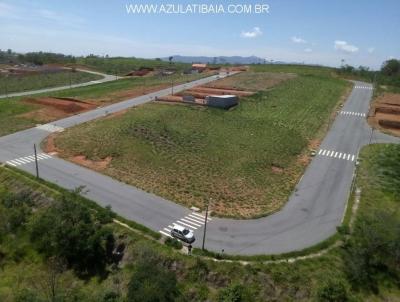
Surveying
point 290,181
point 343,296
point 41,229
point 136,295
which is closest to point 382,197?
point 290,181

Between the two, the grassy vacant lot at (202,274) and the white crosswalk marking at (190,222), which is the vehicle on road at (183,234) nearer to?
the white crosswalk marking at (190,222)

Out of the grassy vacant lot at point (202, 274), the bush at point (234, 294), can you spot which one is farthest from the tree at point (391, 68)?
the bush at point (234, 294)

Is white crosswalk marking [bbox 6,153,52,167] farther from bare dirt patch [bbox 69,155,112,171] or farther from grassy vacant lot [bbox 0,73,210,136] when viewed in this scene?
grassy vacant lot [bbox 0,73,210,136]

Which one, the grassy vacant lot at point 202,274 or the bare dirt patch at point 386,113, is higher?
the bare dirt patch at point 386,113

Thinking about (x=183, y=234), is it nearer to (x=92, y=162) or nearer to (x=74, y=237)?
(x=74, y=237)

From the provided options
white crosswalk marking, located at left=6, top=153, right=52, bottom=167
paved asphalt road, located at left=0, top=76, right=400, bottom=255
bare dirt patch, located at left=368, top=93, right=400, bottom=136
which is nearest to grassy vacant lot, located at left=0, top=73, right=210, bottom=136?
paved asphalt road, located at left=0, top=76, right=400, bottom=255
